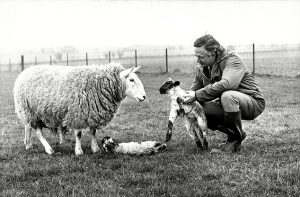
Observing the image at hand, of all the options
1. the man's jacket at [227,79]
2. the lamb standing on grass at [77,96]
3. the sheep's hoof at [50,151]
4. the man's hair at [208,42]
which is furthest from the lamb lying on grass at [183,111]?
the sheep's hoof at [50,151]

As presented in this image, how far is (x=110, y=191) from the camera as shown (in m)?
4.08

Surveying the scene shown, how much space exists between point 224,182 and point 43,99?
353cm

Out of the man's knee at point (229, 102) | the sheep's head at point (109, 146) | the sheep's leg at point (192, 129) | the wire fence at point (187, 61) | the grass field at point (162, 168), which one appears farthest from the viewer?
the wire fence at point (187, 61)

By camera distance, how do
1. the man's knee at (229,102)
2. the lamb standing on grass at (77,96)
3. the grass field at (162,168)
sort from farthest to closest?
1. the lamb standing on grass at (77,96)
2. the man's knee at (229,102)
3. the grass field at (162,168)

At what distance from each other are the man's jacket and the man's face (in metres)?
0.12

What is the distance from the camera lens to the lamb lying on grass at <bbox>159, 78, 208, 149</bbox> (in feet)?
17.8

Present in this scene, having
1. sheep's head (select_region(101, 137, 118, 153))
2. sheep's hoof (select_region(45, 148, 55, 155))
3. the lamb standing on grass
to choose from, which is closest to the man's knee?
the lamb standing on grass

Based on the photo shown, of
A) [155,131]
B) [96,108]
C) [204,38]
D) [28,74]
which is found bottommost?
[155,131]

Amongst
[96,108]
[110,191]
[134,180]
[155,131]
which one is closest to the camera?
[110,191]

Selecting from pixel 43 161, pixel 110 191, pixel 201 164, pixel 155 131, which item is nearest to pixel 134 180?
pixel 110 191

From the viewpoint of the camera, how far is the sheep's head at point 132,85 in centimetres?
622

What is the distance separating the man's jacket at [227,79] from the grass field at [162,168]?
908 mm

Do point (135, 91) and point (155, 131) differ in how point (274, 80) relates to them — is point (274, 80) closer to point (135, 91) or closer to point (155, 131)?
point (155, 131)

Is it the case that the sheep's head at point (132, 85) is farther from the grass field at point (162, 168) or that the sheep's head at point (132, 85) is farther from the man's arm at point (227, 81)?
the man's arm at point (227, 81)
